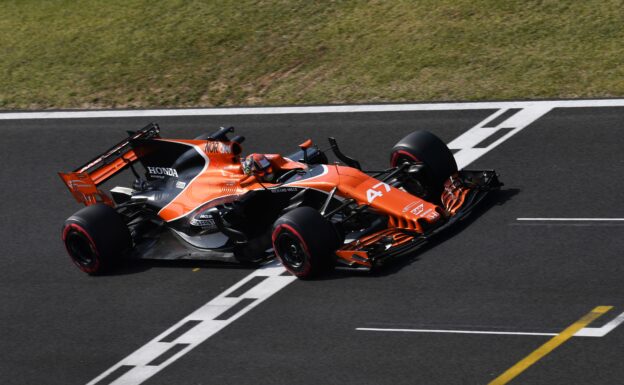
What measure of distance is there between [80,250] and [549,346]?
6820mm

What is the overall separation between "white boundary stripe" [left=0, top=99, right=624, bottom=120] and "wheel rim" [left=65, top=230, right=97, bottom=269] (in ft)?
22.1

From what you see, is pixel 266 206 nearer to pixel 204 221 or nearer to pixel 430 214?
pixel 204 221

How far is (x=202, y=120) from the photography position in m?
22.0

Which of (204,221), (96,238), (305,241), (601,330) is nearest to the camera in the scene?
(601,330)

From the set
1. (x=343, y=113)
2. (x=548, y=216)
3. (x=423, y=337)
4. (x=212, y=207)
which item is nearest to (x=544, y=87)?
(x=343, y=113)

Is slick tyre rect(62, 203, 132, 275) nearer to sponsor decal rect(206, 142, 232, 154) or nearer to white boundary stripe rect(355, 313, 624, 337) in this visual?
sponsor decal rect(206, 142, 232, 154)

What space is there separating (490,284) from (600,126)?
600 cm

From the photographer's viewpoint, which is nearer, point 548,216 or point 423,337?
point 423,337

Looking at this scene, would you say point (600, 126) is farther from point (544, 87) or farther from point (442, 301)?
point (442, 301)

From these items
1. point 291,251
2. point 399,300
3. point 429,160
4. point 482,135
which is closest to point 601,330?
point 399,300

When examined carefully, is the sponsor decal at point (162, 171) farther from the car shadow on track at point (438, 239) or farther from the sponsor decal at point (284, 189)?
the car shadow on track at point (438, 239)

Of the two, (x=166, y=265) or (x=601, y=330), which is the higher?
(x=166, y=265)

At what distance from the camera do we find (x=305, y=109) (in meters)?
21.7

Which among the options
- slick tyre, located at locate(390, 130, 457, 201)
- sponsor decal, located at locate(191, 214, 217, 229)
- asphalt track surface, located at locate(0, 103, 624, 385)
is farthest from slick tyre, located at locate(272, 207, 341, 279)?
slick tyre, located at locate(390, 130, 457, 201)
